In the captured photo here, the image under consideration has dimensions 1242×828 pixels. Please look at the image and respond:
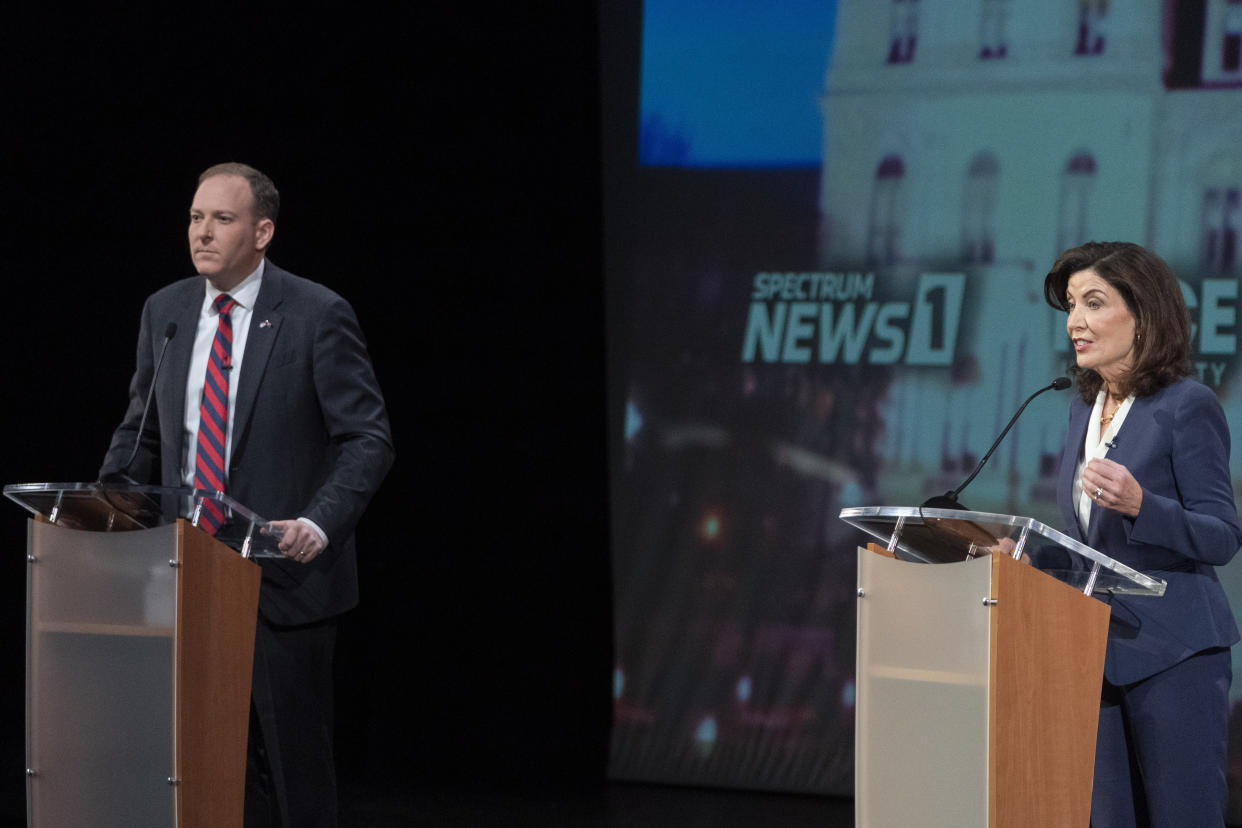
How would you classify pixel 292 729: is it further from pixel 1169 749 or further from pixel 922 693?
pixel 1169 749

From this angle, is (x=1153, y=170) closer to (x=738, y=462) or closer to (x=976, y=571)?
(x=738, y=462)

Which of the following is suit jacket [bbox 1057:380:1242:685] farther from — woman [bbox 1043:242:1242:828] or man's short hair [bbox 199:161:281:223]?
man's short hair [bbox 199:161:281:223]

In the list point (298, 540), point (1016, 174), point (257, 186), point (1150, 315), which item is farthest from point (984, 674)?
point (1016, 174)

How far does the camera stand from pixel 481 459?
533 centimetres

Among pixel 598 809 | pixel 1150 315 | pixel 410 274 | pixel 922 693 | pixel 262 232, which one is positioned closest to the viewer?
pixel 922 693

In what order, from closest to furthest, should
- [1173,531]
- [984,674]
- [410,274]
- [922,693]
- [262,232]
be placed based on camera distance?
[984,674]
[922,693]
[1173,531]
[262,232]
[410,274]

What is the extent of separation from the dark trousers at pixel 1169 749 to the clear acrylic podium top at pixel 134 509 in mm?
1571

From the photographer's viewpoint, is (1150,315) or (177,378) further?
(177,378)

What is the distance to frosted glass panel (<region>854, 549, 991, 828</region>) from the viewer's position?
2.11m

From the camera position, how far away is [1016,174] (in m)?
4.76

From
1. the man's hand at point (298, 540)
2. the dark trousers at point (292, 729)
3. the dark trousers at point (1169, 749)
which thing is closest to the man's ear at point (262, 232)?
the man's hand at point (298, 540)

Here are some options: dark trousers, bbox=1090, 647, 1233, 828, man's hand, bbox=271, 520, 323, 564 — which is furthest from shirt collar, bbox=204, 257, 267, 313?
dark trousers, bbox=1090, 647, 1233, 828

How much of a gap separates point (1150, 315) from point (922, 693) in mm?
817

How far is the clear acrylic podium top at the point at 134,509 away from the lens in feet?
8.12
